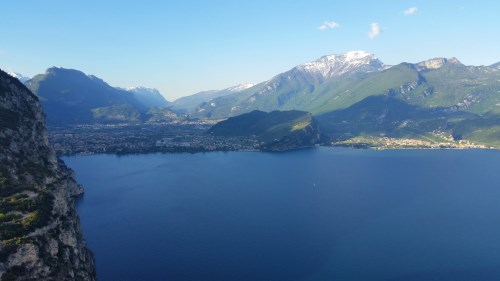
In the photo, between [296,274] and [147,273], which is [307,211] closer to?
[296,274]

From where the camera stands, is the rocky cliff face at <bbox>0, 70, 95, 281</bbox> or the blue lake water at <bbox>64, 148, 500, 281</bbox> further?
the blue lake water at <bbox>64, 148, 500, 281</bbox>

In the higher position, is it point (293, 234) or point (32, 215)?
point (32, 215)

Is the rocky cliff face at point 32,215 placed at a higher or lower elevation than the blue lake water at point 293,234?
higher

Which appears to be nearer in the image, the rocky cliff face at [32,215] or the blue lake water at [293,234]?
the rocky cliff face at [32,215]

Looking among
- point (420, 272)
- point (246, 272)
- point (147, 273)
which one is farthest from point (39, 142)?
point (420, 272)

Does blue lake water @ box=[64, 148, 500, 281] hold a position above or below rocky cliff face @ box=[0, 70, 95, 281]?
below

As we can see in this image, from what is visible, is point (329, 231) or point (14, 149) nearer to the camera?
point (14, 149)

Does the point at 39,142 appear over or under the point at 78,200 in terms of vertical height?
over

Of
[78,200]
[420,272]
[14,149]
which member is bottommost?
[420,272]
